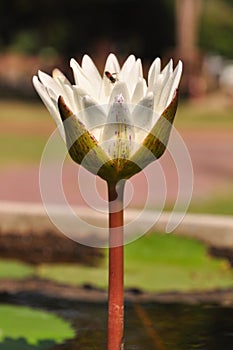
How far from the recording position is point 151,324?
2.39 metres

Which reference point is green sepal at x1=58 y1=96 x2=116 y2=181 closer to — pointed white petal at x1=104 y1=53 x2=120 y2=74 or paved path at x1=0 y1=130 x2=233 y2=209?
pointed white petal at x1=104 y1=53 x2=120 y2=74

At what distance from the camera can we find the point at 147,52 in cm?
2459

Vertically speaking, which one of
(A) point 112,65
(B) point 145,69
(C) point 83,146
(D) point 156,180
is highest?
(B) point 145,69

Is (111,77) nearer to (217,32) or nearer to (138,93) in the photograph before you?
(138,93)

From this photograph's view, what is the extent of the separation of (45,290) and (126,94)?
135 cm

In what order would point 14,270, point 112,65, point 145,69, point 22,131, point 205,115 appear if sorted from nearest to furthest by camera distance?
point 112,65 → point 14,270 → point 22,131 → point 205,115 → point 145,69

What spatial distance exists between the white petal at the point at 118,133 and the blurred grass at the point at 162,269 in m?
1.22

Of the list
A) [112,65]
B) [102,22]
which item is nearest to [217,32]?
[102,22]

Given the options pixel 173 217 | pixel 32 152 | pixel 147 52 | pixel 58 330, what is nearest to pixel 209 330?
pixel 58 330

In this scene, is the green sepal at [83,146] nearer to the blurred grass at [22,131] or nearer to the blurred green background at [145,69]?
the blurred green background at [145,69]

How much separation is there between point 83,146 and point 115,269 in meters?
0.22

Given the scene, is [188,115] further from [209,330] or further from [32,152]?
[209,330]

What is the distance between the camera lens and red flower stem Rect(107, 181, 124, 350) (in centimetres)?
156

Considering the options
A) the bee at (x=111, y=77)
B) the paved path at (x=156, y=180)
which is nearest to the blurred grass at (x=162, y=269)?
the bee at (x=111, y=77)
